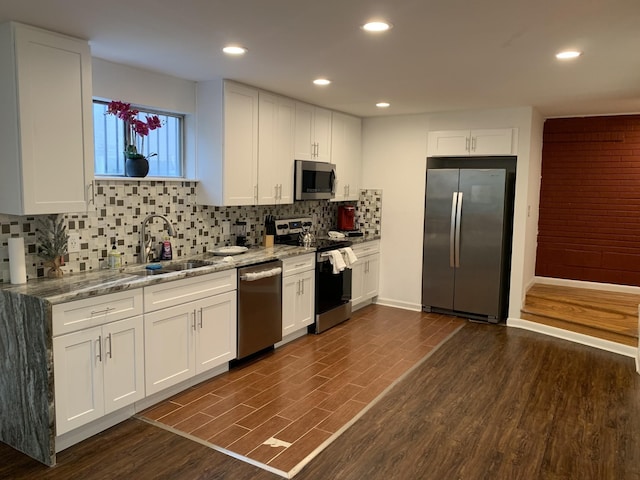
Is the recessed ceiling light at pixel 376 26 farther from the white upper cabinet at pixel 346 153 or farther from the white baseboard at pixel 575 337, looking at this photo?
the white baseboard at pixel 575 337

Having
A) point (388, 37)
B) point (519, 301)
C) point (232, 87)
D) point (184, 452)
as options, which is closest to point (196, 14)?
point (388, 37)

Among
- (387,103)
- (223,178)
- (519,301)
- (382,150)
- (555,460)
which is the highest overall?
(387,103)

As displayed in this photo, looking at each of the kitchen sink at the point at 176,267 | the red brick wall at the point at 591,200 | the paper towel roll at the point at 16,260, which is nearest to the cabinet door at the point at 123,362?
the kitchen sink at the point at 176,267

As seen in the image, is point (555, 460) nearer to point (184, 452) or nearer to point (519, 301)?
point (184, 452)

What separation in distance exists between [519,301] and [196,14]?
4.50m

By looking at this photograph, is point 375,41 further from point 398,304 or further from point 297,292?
point 398,304

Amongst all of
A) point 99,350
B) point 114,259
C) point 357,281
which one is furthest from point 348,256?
point 99,350

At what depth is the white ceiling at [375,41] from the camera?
244 cm

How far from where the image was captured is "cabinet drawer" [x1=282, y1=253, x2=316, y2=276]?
4592mm

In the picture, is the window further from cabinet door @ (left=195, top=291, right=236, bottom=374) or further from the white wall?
the white wall

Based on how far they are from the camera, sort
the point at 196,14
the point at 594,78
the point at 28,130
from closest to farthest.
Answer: the point at 196,14 < the point at 28,130 < the point at 594,78

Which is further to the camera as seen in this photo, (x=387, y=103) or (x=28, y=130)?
(x=387, y=103)

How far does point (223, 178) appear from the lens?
425 centimetres

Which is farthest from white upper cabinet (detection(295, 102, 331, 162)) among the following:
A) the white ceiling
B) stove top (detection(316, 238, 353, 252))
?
stove top (detection(316, 238, 353, 252))
